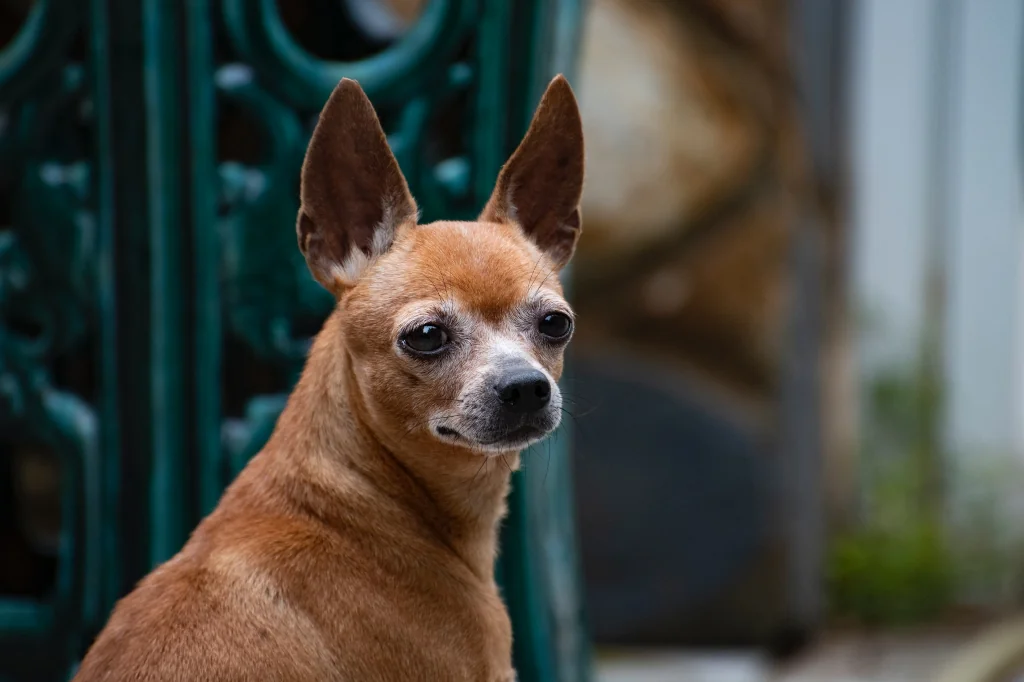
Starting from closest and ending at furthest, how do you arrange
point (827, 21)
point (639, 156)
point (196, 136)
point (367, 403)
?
point (367, 403) < point (196, 136) < point (639, 156) < point (827, 21)

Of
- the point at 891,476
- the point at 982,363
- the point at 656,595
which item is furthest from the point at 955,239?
the point at 656,595

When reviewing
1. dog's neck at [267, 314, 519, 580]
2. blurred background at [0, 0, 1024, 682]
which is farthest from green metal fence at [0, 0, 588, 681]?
dog's neck at [267, 314, 519, 580]

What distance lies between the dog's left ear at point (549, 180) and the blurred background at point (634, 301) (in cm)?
43

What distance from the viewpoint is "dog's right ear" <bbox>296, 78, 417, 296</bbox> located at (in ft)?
4.04

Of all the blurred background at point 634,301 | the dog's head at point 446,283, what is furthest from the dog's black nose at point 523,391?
the blurred background at point 634,301

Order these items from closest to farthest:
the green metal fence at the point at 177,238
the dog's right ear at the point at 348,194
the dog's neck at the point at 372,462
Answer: the dog's right ear at the point at 348,194 < the dog's neck at the point at 372,462 < the green metal fence at the point at 177,238

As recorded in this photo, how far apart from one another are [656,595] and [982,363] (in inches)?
63.4

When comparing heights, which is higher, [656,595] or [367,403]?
[367,403]

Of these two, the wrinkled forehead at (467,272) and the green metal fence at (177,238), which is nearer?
the wrinkled forehead at (467,272)

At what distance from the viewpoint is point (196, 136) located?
1850mm

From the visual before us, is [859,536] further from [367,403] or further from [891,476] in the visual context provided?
[367,403]

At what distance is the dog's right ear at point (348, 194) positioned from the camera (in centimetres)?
123

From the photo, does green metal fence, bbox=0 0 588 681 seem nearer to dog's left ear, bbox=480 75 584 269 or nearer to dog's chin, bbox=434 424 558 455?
dog's left ear, bbox=480 75 584 269

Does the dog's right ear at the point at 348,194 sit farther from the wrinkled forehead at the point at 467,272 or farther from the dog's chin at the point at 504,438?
the dog's chin at the point at 504,438
